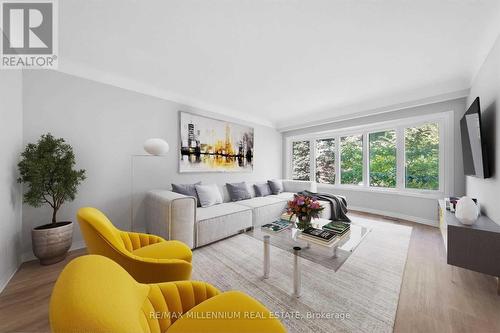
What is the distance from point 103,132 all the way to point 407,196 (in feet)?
18.0

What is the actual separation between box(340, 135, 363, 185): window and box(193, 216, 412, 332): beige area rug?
2.04 m

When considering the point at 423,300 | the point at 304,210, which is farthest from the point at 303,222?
the point at 423,300

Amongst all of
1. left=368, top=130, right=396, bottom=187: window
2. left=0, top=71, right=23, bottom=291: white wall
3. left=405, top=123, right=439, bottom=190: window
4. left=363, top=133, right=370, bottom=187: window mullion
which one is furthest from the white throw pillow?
left=405, top=123, right=439, bottom=190: window

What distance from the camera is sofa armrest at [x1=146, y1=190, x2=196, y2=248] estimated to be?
7.55ft

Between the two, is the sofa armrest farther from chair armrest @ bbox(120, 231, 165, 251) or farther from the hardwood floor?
the hardwood floor

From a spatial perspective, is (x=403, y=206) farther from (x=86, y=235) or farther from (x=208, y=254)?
(x=86, y=235)

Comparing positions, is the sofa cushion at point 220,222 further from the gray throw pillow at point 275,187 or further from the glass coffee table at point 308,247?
the gray throw pillow at point 275,187

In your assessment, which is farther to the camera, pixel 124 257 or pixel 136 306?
pixel 124 257

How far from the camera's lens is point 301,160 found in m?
5.62

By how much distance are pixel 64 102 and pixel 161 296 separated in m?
2.79

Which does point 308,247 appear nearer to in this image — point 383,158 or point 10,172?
point 10,172

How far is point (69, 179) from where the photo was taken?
2111 mm

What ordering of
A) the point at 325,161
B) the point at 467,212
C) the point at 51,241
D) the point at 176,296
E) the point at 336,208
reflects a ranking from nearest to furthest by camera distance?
the point at 176,296 → the point at 467,212 → the point at 51,241 → the point at 336,208 → the point at 325,161

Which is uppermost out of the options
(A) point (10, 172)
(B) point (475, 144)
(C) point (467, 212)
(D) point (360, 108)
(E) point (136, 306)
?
(D) point (360, 108)
